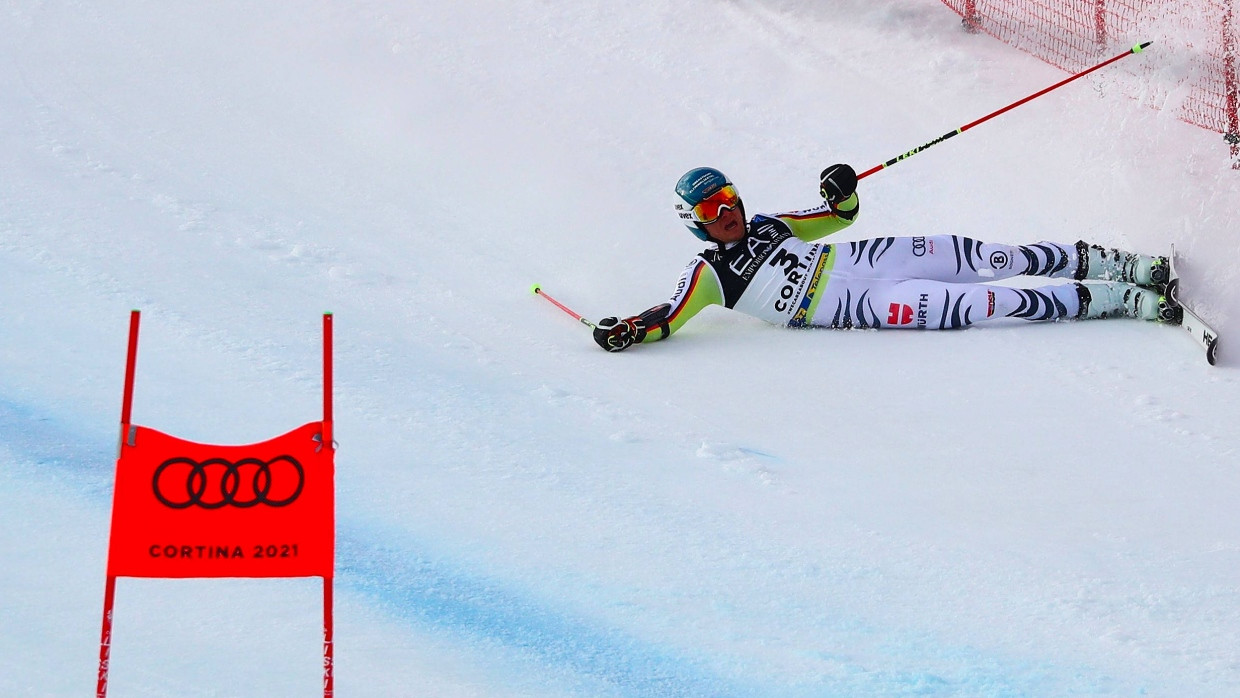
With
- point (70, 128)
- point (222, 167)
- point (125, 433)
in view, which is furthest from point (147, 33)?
point (125, 433)

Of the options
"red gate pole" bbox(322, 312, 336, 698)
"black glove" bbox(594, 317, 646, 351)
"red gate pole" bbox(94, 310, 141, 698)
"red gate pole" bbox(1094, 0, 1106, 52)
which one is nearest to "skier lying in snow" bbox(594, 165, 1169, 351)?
"black glove" bbox(594, 317, 646, 351)

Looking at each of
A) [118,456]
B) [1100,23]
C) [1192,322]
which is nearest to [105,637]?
[118,456]

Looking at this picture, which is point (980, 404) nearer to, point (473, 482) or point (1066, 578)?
point (1066, 578)

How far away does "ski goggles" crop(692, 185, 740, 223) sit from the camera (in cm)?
486

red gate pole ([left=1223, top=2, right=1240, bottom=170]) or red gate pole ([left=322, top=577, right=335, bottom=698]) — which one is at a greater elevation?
red gate pole ([left=1223, top=2, right=1240, bottom=170])

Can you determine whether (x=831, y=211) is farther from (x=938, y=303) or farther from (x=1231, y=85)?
(x=1231, y=85)

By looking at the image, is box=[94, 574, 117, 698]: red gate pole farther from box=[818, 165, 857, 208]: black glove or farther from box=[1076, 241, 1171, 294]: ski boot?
box=[1076, 241, 1171, 294]: ski boot

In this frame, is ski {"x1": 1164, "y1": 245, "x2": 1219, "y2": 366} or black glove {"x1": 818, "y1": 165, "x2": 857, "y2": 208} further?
black glove {"x1": 818, "y1": 165, "x2": 857, "y2": 208}

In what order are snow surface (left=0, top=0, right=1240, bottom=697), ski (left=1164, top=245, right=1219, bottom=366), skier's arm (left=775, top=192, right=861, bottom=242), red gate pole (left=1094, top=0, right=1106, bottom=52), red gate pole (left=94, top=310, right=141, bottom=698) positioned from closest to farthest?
red gate pole (left=94, top=310, right=141, bottom=698) < snow surface (left=0, top=0, right=1240, bottom=697) < ski (left=1164, top=245, right=1219, bottom=366) < skier's arm (left=775, top=192, right=861, bottom=242) < red gate pole (left=1094, top=0, right=1106, bottom=52)

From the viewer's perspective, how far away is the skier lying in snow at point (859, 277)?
16.0ft

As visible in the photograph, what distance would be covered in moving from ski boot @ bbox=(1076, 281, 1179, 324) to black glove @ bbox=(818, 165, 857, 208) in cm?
93

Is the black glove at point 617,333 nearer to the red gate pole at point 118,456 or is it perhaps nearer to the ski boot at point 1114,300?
the ski boot at point 1114,300

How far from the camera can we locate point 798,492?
145 inches

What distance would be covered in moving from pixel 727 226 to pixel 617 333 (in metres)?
0.59
